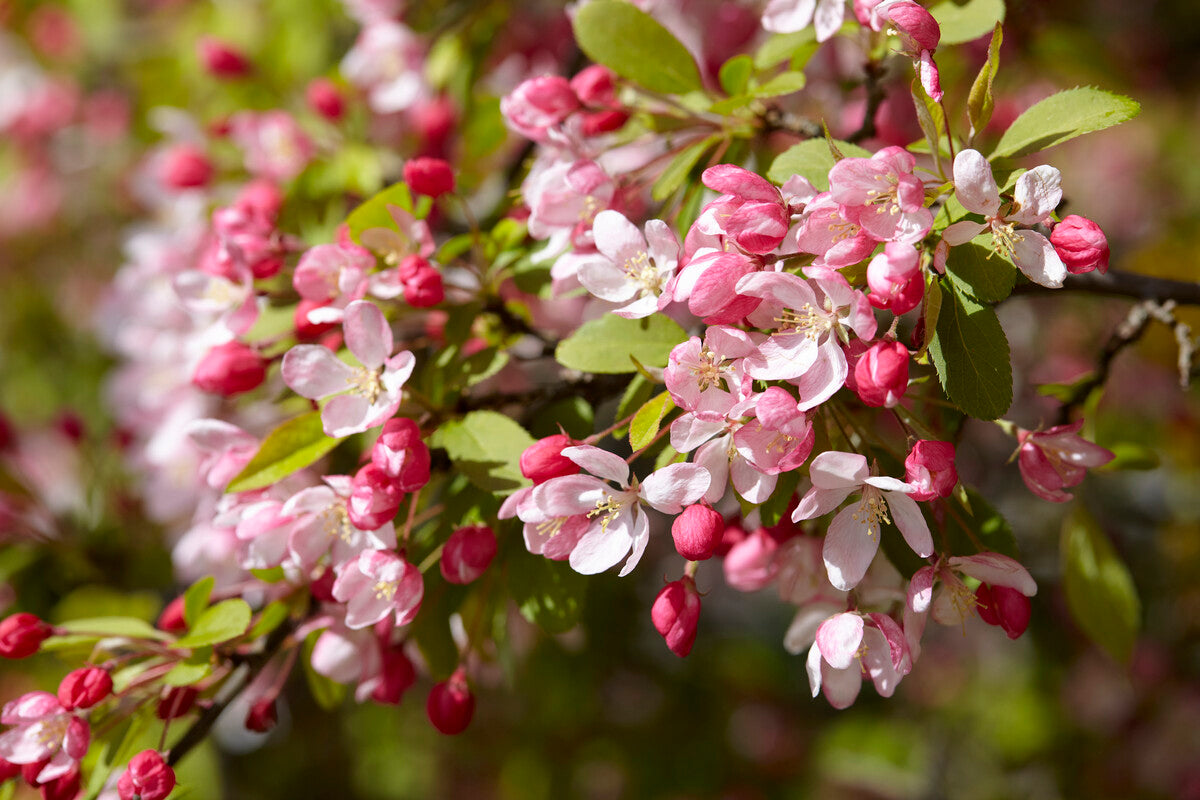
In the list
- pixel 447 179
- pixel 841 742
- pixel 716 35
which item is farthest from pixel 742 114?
pixel 841 742

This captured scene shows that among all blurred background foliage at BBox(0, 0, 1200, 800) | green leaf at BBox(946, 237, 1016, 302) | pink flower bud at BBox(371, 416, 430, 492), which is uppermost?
green leaf at BBox(946, 237, 1016, 302)

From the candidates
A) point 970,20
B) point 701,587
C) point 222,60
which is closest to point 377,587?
point 970,20

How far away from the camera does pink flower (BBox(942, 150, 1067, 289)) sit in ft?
2.39

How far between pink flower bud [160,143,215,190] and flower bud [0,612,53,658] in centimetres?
89

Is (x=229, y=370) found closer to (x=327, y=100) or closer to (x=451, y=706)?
(x=451, y=706)

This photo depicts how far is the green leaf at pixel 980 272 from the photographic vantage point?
0.75 metres

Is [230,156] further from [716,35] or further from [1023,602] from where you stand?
[1023,602]

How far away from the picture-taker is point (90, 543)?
1.79 metres

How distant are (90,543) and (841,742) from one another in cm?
206

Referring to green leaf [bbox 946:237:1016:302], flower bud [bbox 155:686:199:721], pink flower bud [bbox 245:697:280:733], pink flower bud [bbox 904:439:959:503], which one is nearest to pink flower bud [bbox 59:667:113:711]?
flower bud [bbox 155:686:199:721]

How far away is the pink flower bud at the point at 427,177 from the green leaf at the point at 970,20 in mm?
590

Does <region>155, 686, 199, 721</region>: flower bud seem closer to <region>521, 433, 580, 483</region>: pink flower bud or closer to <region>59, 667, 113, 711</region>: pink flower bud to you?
<region>59, 667, 113, 711</region>: pink flower bud

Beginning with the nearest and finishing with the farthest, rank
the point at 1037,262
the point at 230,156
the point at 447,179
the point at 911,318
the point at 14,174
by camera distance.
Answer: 1. the point at 1037,262
2. the point at 447,179
3. the point at 911,318
4. the point at 230,156
5. the point at 14,174

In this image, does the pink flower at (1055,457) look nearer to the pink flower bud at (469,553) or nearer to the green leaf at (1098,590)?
the green leaf at (1098,590)
